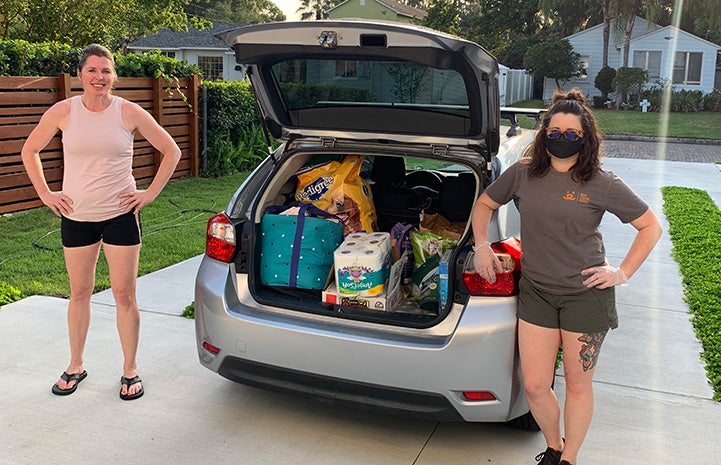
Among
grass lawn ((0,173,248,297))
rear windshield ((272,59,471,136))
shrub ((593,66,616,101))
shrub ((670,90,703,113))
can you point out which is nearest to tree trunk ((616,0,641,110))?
shrub ((593,66,616,101))

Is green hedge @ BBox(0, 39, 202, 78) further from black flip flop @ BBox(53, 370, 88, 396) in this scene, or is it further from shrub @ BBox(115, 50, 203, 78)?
black flip flop @ BBox(53, 370, 88, 396)

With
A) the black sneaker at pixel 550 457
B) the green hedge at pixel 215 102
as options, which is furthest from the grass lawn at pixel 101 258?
the black sneaker at pixel 550 457

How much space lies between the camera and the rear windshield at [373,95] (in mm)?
3559

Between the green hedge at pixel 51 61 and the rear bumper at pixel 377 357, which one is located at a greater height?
the green hedge at pixel 51 61

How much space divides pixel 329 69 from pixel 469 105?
2.44 ft

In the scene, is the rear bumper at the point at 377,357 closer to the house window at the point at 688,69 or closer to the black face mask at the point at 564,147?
the black face mask at the point at 564,147

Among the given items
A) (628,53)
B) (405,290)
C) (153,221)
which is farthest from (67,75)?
(628,53)

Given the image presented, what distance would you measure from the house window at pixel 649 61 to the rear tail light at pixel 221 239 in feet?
109

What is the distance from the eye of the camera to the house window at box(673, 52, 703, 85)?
32.8 metres

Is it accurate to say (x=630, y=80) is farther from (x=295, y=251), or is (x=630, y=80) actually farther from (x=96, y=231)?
(x=96, y=231)

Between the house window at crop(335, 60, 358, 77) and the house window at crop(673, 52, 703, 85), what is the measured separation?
108ft

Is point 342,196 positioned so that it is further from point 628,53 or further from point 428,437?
point 628,53

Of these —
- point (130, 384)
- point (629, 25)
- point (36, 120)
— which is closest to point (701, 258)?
point (130, 384)

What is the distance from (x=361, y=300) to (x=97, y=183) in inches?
56.4
